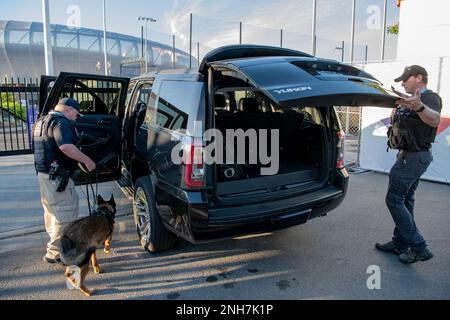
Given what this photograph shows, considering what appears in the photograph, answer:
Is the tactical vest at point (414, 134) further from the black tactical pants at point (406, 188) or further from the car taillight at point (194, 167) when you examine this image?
the car taillight at point (194, 167)

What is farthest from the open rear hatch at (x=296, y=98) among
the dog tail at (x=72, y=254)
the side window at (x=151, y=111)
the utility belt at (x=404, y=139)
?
the dog tail at (x=72, y=254)

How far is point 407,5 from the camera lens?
10.5 meters

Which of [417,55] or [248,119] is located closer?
[248,119]

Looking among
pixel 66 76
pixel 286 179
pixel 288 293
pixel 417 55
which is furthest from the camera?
pixel 417 55

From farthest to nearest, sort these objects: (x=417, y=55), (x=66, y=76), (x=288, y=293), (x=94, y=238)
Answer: (x=417, y=55) < (x=66, y=76) < (x=94, y=238) < (x=288, y=293)

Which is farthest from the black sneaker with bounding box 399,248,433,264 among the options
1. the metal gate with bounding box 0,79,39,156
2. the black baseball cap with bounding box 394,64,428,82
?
the metal gate with bounding box 0,79,39,156

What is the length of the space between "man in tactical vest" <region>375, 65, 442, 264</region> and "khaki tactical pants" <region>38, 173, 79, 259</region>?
3288 millimetres

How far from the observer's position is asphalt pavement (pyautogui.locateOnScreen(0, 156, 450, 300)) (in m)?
3.07

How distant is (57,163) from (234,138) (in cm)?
A: 183

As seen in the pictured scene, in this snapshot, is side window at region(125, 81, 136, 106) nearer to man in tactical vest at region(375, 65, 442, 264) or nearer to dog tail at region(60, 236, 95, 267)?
dog tail at region(60, 236, 95, 267)

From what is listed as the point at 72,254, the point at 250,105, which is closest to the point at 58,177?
the point at 72,254
